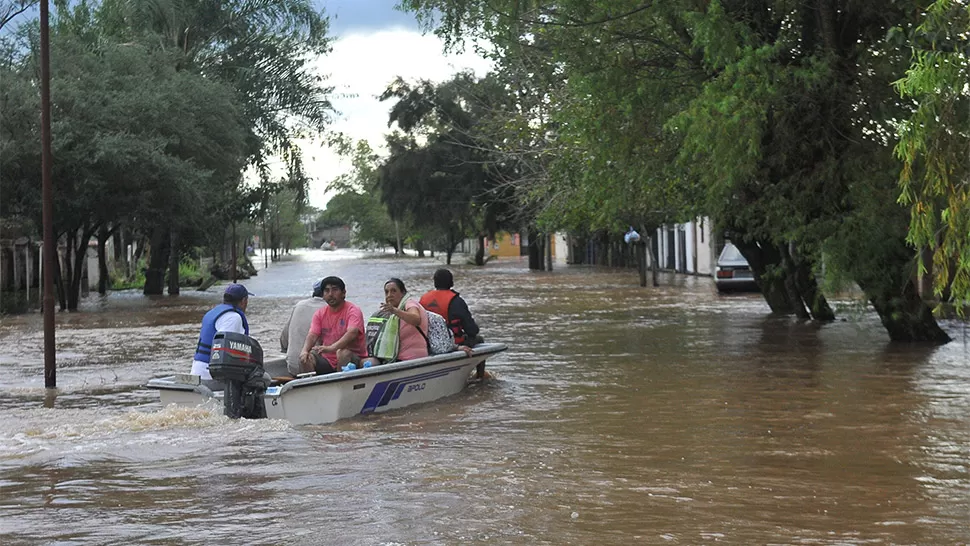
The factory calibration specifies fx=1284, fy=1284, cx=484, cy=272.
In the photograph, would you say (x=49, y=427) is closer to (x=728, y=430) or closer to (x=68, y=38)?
(x=728, y=430)

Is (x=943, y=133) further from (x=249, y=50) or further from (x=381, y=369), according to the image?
(x=249, y=50)

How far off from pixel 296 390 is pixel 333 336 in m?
1.29

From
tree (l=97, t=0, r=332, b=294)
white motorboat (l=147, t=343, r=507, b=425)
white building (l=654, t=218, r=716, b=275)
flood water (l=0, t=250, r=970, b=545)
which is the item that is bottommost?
flood water (l=0, t=250, r=970, b=545)

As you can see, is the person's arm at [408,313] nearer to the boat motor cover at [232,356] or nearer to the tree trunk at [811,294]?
the boat motor cover at [232,356]

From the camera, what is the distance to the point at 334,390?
11.9m

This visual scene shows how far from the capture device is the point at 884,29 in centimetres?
1670

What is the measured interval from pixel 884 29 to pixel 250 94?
91.3 feet

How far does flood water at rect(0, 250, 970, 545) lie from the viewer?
775cm

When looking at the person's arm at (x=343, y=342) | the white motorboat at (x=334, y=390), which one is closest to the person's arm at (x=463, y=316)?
the white motorboat at (x=334, y=390)

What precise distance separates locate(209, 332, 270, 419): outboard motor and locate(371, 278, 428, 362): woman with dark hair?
1.71 meters

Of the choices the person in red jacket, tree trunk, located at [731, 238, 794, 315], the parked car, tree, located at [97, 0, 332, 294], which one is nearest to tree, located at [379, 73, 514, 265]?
tree, located at [97, 0, 332, 294]

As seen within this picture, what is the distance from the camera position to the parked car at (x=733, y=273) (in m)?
33.7

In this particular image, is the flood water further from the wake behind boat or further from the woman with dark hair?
the woman with dark hair

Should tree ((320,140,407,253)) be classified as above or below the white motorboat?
above
